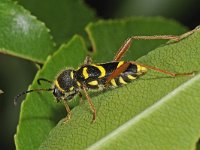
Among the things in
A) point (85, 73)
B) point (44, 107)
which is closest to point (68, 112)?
point (44, 107)

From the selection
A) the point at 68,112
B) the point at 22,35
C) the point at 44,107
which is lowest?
the point at 68,112

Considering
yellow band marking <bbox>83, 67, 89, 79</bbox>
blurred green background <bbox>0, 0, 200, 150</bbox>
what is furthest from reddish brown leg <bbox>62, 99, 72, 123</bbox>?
blurred green background <bbox>0, 0, 200, 150</bbox>

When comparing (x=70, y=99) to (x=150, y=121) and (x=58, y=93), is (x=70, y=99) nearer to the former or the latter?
(x=58, y=93)

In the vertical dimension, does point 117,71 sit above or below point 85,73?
below

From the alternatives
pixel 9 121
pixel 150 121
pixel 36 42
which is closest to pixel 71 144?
pixel 150 121

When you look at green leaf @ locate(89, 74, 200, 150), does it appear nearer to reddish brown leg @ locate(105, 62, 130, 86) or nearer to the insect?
the insect

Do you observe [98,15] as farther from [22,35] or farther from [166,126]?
[166,126]

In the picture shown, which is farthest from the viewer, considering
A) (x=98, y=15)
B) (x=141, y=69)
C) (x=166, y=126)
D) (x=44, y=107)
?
(x=98, y=15)
